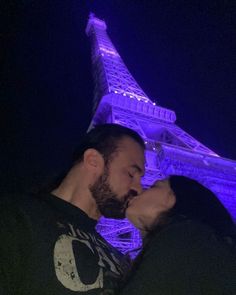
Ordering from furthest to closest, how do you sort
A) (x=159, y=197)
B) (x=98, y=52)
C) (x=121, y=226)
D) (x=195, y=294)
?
(x=98, y=52) → (x=121, y=226) → (x=159, y=197) → (x=195, y=294)

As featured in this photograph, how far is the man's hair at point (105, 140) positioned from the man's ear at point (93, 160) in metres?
0.04

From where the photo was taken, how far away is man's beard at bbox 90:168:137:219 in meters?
2.43

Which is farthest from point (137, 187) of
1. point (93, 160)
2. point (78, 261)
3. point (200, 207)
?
point (78, 261)

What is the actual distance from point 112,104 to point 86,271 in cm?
1673

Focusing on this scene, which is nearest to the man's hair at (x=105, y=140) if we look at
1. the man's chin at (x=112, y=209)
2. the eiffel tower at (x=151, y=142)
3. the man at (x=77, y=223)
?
the man at (x=77, y=223)

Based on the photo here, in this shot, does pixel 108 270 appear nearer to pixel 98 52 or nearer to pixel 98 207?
pixel 98 207

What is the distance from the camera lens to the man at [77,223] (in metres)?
1.75

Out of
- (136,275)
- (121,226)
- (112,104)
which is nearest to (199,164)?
(121,226)

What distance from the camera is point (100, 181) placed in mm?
2504

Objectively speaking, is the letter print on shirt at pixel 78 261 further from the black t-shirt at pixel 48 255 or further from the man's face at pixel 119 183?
the man's face at pixel 119 183

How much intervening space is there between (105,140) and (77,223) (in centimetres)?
80

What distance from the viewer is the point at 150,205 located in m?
2.65

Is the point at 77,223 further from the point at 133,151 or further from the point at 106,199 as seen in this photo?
the point at 133,151

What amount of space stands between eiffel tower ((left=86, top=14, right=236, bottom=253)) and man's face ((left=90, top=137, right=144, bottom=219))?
24.2ft
